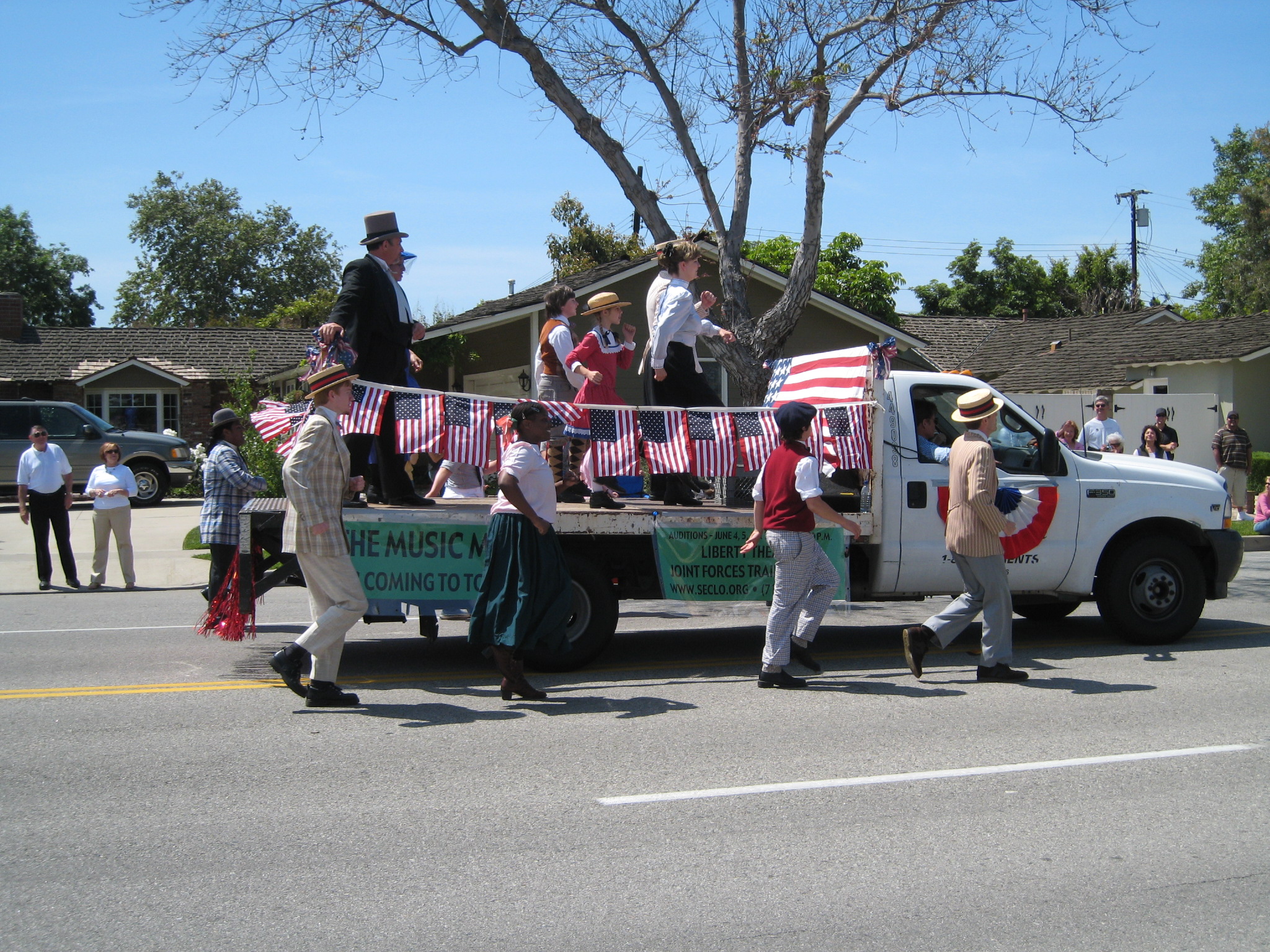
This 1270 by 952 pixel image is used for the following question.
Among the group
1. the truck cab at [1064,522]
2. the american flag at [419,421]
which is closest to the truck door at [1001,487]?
the truck cab at [1064,522]

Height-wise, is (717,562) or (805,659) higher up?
(717,562)

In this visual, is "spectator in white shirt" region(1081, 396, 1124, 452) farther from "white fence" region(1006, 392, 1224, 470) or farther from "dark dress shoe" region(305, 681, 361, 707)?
"dark dress shoe" region(305, 681, 361, 707)

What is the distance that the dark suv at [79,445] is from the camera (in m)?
24.3

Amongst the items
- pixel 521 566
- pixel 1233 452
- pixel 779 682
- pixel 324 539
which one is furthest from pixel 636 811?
pixel 1233 452

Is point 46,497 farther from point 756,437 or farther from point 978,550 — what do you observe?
point 978,550

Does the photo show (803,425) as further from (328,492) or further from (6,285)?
(6,285)

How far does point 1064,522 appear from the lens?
838 centimetres

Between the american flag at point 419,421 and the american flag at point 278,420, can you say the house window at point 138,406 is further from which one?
the american flag at point 419,421

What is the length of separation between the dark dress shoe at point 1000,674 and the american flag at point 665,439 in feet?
8.04

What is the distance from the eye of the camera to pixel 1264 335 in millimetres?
26547

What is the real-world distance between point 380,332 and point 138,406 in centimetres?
2776

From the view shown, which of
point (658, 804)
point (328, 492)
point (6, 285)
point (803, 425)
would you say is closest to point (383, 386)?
point (328, 492)

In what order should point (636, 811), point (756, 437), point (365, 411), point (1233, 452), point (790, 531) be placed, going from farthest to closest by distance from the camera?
A: point (1233, 452) → point (756, 437) → point (365, 411) → point (790, 531) → point (636, 811)

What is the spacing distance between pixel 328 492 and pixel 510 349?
15352mm
